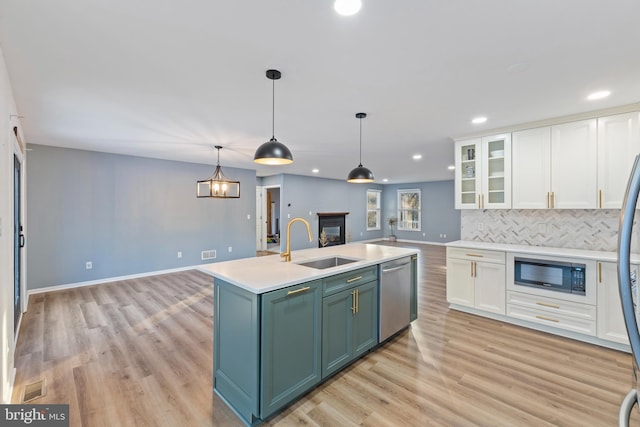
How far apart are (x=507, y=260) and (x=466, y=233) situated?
37.4 inches

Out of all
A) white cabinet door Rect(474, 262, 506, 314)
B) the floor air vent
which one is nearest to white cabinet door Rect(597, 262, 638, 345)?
white cabinet door Rect(474, 262, 506, 314)

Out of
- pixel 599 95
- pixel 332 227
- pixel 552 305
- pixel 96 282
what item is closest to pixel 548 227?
pixel 552 305

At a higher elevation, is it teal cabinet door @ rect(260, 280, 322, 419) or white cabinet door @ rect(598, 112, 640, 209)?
white cabinet door @ rect(598, 112, 640, 209)

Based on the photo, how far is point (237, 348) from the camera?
2051 millimetres

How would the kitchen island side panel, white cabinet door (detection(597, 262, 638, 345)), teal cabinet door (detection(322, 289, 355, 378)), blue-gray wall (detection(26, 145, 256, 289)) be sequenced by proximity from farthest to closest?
blue-gray wall (detection(26, 145, 256, 289)) < white cabinet door (detection(597, 262, 638, 345)) < teal cabinet door (detection(322, 289, 355, 378)) < the kitchen island side panel

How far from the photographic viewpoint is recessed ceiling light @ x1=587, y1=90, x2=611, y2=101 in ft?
8.79

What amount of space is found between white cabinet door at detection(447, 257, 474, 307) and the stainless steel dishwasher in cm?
103

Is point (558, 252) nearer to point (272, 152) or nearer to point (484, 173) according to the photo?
point (484, 173)

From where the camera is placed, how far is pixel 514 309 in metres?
3.53

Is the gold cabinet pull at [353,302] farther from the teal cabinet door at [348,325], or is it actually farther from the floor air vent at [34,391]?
the floor air vent at [34,391]

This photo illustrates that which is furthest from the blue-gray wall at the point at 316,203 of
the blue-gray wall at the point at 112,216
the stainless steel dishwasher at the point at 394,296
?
the stainless steel dishwasher at the point at 394,296

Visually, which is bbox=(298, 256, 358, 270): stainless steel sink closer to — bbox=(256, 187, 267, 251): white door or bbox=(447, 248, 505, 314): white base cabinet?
bbox=(447, 248, 505, 314): white base cabinet

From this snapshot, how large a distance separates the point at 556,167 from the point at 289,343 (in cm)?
370

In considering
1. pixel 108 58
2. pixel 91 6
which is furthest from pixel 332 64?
pixel 108 58
